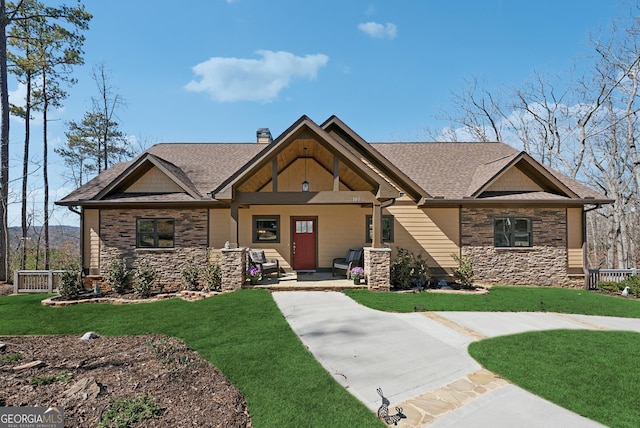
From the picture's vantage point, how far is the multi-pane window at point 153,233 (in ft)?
35.7

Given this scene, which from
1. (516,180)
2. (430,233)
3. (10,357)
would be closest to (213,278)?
(10,357)

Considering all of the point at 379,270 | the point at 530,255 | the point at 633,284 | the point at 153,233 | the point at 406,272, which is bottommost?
the point at 633,284

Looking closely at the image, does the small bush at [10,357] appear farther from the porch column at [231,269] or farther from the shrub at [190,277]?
the shrub at [190,277]

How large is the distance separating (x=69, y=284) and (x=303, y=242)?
24.7ft

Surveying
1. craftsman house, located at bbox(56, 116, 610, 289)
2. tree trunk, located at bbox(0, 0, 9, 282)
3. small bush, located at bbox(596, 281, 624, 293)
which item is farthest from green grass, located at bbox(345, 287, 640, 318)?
tree trunk, located at bbox(0, 0, 9, 282)

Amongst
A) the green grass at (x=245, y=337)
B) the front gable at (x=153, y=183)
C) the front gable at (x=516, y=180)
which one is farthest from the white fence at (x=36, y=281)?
the front gable at (x=516, y=180)

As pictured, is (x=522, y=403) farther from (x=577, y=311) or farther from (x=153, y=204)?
(x=153, y=204)

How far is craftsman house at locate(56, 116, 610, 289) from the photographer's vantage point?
1073 centimetres

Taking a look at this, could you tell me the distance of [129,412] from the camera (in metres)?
3.11

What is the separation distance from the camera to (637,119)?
15883 mm

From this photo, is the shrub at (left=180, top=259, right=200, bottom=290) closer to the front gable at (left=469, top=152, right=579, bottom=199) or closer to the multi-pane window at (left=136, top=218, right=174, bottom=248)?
the multi-pane window at (left=136, top=218, right=174, bottom=248)

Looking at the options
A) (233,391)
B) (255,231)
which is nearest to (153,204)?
(255,231)

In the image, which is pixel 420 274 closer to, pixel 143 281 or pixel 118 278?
pixel 143 281

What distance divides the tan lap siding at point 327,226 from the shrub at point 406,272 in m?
2.04
